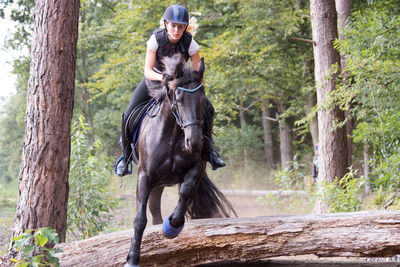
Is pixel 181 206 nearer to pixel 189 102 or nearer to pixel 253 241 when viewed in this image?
pixel 253 241

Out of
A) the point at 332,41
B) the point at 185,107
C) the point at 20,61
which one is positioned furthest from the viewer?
the point at 20,61

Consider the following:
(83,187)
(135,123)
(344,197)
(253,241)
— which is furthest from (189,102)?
(83,187)

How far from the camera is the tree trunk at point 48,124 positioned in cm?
507

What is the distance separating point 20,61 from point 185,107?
16.6 meters

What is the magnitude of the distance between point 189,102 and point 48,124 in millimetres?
2287

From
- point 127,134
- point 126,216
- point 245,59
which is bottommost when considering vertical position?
point 126,216

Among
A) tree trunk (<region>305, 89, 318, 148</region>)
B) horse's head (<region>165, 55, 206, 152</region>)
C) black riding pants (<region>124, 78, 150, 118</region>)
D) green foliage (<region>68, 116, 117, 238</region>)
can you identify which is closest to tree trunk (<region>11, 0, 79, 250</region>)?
black riding pants (<region>124, 78, 150, 118</region>)

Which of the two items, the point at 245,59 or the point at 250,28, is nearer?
the point at 250,28

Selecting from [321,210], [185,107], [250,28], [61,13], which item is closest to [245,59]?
[250,28]

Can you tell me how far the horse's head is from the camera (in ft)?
12.3

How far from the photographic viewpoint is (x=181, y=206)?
14.3 ft

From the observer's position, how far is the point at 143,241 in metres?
4.80

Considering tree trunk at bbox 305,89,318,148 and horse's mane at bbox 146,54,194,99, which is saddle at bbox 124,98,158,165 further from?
tree trunk at bbox 305,89,318,148

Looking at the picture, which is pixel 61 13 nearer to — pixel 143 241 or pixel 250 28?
pixel 143 241
